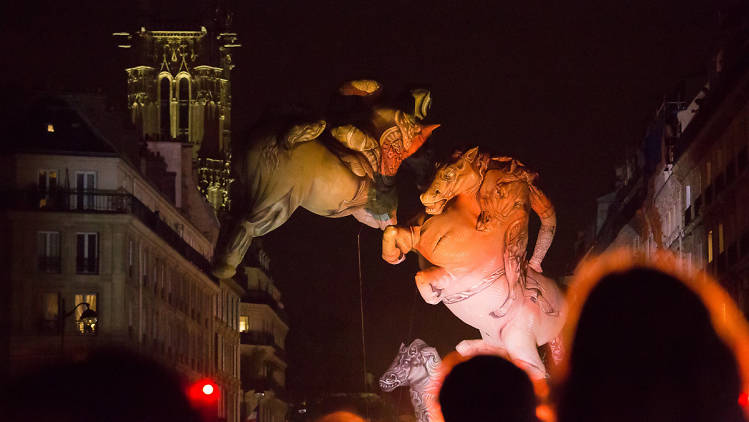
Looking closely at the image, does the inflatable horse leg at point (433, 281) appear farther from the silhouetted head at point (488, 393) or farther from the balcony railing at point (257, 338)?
the balcony railing at point (257, 338)

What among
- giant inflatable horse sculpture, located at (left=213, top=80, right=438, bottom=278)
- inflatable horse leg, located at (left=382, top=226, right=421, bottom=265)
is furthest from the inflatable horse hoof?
inflatable horse leg, located at (left=382, top=226, right=421, bottom=265)

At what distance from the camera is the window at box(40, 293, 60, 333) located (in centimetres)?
5256

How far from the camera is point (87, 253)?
55.1 m

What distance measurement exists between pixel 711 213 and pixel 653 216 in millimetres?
36521

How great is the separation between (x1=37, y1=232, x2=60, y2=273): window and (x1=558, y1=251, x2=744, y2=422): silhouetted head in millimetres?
50469

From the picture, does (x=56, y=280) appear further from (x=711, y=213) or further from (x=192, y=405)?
(x=192, y=405)

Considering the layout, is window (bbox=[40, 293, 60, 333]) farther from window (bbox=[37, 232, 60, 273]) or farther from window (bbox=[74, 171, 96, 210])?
window (bbox=[74, 171, 96, 210])

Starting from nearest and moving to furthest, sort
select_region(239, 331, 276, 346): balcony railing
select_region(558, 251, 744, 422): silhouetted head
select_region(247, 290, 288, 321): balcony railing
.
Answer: select_region(558, 251, 744, 422): silhouetted head → select_region(239, 331, 276, 346): balcony railing → select_region(247, 290, 288, 321): balcony railing

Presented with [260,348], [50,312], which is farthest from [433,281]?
[260,348]

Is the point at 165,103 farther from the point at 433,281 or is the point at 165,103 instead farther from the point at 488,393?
the point at 488,393

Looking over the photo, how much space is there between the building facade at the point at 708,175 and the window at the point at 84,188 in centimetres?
1549

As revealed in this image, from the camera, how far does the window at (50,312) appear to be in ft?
172

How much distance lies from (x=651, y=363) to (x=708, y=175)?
48.3 metres

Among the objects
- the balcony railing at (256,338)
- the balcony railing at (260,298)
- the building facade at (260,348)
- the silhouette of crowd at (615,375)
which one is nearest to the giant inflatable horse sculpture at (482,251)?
the silhouette of crowd at (615,375)
